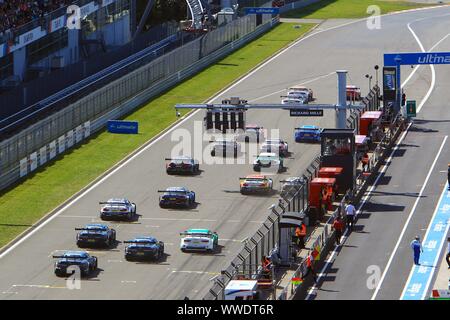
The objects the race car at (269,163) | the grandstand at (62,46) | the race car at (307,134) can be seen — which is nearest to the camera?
the race car at (269,163)

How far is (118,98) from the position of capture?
104688 mm

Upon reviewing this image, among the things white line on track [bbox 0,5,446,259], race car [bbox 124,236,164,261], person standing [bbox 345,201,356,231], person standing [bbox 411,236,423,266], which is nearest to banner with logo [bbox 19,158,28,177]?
white line on track [bbox 0,5,446,259]

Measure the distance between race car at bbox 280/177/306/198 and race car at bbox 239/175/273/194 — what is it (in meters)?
0.93

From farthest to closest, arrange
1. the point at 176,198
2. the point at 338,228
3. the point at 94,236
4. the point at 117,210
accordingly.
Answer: the point at 176,198 → the point at 117,210 → the point at 94,236 → the point at 338,228

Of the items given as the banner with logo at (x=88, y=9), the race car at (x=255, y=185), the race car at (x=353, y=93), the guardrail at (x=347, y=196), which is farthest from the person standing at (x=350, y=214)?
the banner with logo at (x=88, y=9)

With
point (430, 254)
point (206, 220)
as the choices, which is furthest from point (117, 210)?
point (430, 254)

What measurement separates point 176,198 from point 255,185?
5.46m

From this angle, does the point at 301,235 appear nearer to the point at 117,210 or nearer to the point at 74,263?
the point at 74,263

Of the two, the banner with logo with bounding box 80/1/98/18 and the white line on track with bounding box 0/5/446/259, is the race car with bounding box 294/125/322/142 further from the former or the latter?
the banner with logo with bounding box 80/1/98/18

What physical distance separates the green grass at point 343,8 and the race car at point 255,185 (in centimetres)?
7386

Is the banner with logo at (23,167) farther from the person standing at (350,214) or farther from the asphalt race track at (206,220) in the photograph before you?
the person standing at (350,214)

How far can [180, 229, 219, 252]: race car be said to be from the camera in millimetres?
65812

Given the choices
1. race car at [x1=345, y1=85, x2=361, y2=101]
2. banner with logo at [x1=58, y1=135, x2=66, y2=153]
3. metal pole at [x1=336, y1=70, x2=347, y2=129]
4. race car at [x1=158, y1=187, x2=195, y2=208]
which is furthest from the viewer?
race car at [x1=345, y1=85, x2=361, y2=101]

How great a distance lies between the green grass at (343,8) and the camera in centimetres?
15212
